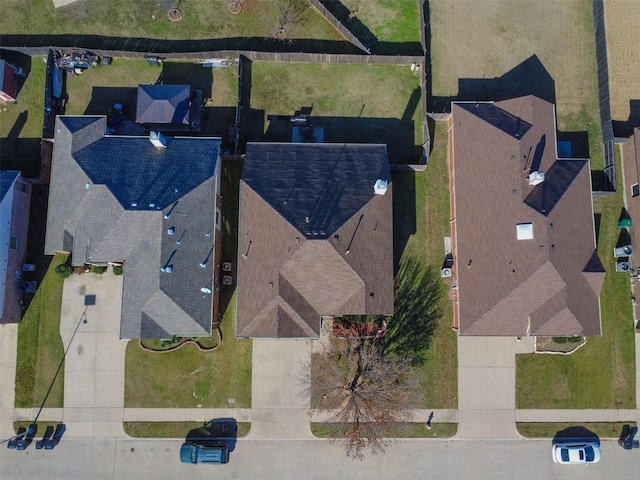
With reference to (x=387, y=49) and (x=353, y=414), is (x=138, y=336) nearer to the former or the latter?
(x=353, y=414)

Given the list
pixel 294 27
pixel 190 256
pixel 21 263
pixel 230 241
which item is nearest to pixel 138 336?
pixel 190 256

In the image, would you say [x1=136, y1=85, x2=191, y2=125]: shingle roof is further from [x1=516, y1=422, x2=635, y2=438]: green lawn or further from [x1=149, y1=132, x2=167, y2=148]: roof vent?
[x1=516, y1=422, x2=635, y2=438]: green lawn

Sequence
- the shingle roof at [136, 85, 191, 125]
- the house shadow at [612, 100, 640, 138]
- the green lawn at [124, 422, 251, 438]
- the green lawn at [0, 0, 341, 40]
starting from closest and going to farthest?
the green lawn at [124, 422, 251, 438], the shingle roof at [136, 85, 191, 125], the house shadow at [612, 100, 640, 138], the green lawn at [0, 0, 341, 40]

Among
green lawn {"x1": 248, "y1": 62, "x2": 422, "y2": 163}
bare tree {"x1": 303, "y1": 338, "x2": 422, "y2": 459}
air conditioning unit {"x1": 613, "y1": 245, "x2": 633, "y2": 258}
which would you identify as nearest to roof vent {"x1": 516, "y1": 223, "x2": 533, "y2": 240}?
air conditioning unit {"x1": 613, "y1": 245, "x2": 633, "y2": 258}

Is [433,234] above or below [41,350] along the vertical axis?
above

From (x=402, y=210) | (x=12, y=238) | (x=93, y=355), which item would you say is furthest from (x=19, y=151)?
(x=402, y=210)

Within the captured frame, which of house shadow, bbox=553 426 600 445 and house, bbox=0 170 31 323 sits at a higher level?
house, bbox=0 170 31 323

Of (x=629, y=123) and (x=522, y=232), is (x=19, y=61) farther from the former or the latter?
(x=629, y=123)
